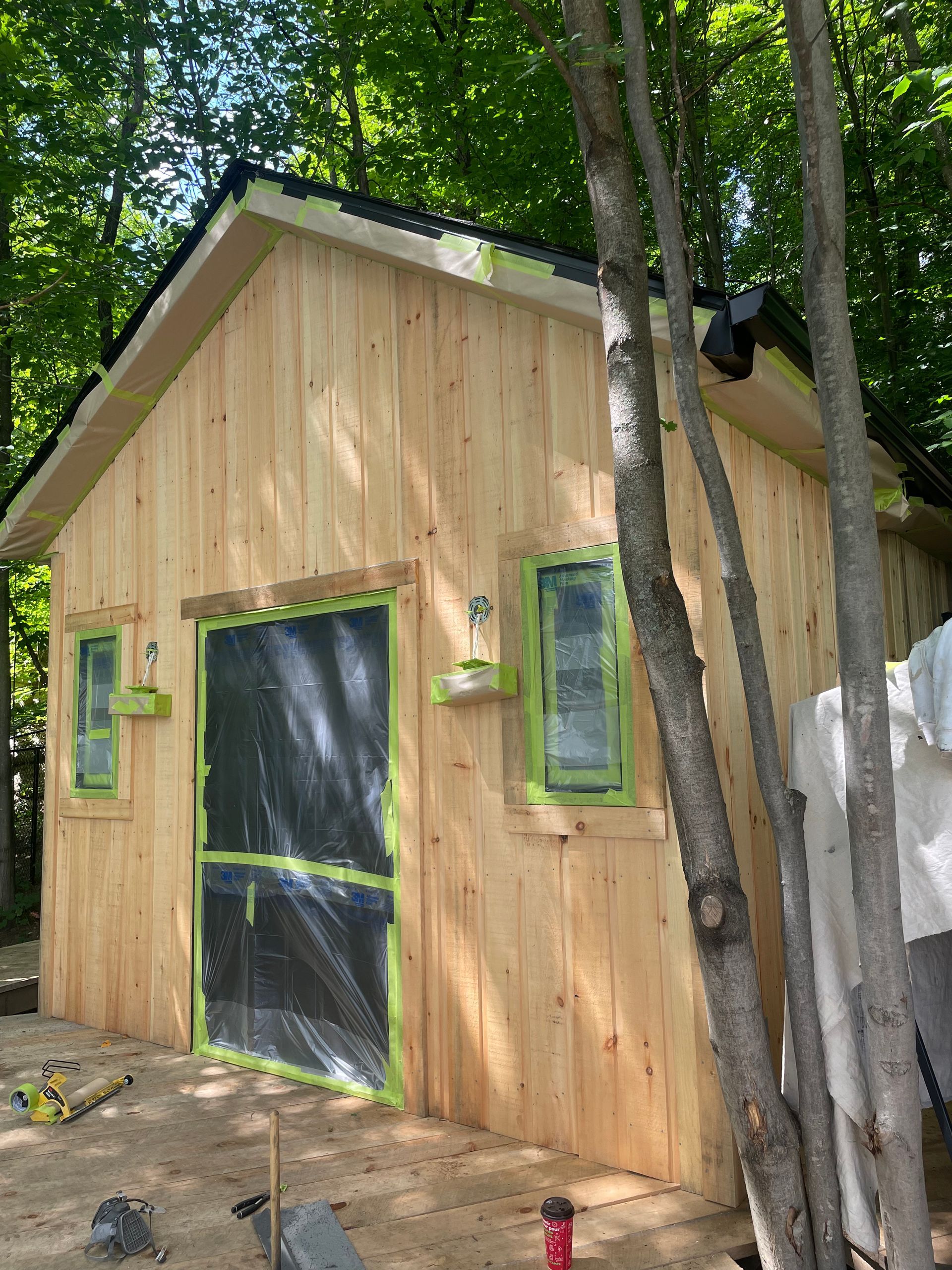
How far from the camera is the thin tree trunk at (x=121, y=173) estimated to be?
7424 millimetres

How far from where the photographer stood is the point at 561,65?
2.27 metres

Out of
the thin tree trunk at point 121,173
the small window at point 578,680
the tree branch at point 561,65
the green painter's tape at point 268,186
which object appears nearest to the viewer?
the tree branch at point 561,65

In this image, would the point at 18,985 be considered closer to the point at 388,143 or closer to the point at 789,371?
the point at 789,371

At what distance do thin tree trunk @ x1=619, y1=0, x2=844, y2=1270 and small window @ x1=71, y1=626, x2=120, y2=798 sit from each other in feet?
11.7

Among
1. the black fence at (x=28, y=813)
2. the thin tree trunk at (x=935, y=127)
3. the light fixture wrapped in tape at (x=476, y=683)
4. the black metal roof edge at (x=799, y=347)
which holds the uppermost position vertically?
the thin tree trunk at (x=935, y=127)

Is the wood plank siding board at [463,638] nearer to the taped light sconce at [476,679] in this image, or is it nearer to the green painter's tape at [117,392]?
the taped light sconce at [476,679]

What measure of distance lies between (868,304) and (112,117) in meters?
7.24

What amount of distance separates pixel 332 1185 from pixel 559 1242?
0.90 metres

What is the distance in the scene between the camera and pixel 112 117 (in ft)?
28.5

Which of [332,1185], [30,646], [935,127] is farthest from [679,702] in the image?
[30,646]

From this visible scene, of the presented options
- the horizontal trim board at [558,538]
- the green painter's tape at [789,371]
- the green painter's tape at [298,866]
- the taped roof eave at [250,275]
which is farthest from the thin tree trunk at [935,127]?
the green painter's tape at [298,866]

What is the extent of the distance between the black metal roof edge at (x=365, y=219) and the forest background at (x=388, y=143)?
103 inches

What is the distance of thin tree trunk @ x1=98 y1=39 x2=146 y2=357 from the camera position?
7424 mm

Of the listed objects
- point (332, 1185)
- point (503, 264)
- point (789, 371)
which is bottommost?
point (332, 1185)
